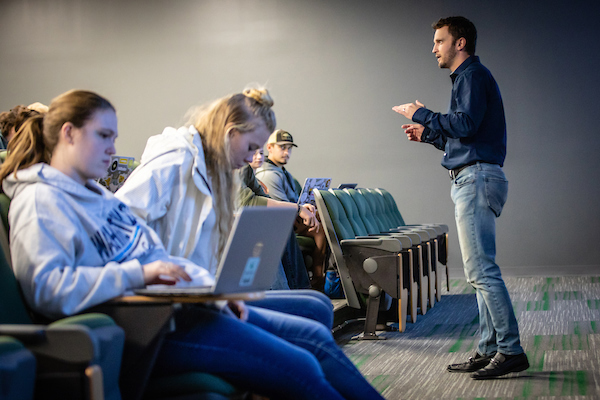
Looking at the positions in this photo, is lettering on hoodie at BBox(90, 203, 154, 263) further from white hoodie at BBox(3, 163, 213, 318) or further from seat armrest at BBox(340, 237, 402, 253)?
seat armrest at BBox(340, 237, 402, 253)

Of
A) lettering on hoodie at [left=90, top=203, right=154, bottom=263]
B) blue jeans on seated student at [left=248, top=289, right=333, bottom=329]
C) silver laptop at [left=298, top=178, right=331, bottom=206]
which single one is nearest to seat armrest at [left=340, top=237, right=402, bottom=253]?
silver laptop at [left=298, top=178, right=331, bottom=206]

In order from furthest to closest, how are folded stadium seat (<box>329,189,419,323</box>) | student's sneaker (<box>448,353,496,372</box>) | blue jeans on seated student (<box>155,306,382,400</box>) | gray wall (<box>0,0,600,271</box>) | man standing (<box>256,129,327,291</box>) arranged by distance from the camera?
gray wall (<box>0,0,600,271</box>) < man standing (<box>256,129,327,291</box>) < folded stadium seat (<box>329,189,419,323</box>) < student's sneaker (<box>448,353,496,372</box>) < blue jeans on seated student (<box>155,306,382,400</box>)

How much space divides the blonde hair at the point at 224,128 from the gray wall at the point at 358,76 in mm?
4831

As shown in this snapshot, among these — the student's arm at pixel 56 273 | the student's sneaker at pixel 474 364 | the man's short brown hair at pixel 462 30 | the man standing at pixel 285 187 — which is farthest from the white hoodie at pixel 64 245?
the man standing at pixel 285 187

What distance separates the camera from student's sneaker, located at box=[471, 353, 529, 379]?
2.63 meters

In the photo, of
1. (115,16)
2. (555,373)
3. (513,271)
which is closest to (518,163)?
(513,271)

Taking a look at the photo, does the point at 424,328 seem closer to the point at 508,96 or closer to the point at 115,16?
the point at 508,96

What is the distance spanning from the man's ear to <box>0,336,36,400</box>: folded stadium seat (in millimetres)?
563

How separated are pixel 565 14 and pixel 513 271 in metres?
2.66

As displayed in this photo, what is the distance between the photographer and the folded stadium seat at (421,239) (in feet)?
13.1

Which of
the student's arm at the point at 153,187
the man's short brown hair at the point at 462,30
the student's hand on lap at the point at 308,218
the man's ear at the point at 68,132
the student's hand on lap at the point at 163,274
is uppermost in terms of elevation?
the man's short brown hair at the point at 462,30

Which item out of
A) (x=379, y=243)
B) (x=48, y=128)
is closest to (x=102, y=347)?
(x=48, y=128)

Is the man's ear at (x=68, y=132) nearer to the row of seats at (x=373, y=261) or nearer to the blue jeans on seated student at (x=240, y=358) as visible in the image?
the blue jeans on seated student at (x=240, y=358)

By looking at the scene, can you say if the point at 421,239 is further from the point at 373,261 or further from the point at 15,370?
the point at 15,370
